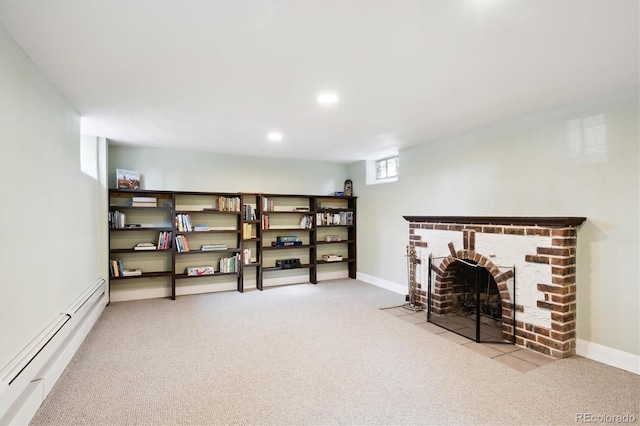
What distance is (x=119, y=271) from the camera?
4.71m

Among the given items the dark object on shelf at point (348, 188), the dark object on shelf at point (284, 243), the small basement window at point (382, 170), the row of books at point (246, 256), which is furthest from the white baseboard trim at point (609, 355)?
the row of books at point (246, 256)

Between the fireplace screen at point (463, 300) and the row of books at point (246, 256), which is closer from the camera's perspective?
the fireplace screen at point (463, 300)

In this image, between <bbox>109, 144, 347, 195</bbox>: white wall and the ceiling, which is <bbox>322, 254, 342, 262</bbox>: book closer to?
<bbox>109, 144, 347, 195</bbox>: white wall

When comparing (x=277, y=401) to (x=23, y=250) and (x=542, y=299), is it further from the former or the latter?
(x=542, y=299)

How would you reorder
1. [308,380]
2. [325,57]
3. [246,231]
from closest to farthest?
[325,57], [308,380], [246,231]

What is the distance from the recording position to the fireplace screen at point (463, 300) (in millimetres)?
3799

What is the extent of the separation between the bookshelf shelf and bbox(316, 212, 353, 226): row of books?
0.02 meters

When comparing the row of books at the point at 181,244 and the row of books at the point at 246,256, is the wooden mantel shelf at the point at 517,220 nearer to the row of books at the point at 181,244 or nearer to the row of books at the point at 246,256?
the row of books at the point at 246,256

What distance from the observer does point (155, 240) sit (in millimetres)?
5113

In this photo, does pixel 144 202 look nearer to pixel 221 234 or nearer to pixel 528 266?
pixel 221 234

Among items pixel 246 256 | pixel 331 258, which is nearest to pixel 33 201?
pixel 246 256

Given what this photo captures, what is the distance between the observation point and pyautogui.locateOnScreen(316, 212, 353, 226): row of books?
6211 millimetres

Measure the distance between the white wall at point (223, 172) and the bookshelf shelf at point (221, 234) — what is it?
0.19m

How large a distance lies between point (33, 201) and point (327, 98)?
7.56 ft
